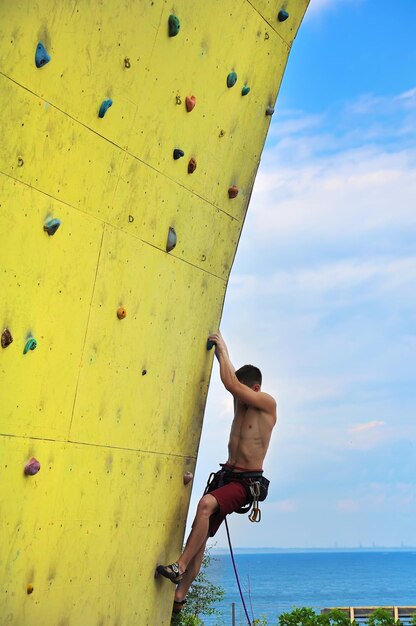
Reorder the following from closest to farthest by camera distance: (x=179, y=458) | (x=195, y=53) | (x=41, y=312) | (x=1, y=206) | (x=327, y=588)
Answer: (x=1, y=206), (x=41, y=312), (x=195, y=53), (x=179, y=458), (x=327, y=588)

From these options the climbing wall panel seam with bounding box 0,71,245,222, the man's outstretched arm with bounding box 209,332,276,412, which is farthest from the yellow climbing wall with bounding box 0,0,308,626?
the man's outstretched arm with bounding box 209,332,276,412

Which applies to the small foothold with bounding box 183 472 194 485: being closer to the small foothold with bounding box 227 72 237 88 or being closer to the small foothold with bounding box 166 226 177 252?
the small foothold with bounding box 166 226 177 252

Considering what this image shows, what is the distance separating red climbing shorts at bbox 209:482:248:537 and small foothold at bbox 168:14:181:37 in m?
2.00

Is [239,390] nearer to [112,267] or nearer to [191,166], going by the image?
[112,267]

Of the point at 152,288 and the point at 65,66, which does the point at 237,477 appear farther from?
A: the point at 65,66

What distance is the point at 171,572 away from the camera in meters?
4.11

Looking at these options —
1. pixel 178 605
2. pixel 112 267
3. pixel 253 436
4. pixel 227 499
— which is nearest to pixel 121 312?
pixel 112 267

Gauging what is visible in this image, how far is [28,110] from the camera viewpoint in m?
3.18

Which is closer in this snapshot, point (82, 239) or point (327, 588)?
point (82, 239)

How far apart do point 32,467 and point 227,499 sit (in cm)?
120

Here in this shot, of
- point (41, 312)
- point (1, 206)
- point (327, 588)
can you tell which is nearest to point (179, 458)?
point (41, 312)

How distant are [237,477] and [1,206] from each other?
181cm

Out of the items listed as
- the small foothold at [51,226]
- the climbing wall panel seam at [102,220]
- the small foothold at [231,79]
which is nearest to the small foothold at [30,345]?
the small foothold at [51,226]

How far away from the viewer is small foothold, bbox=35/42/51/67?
10.3 feet
